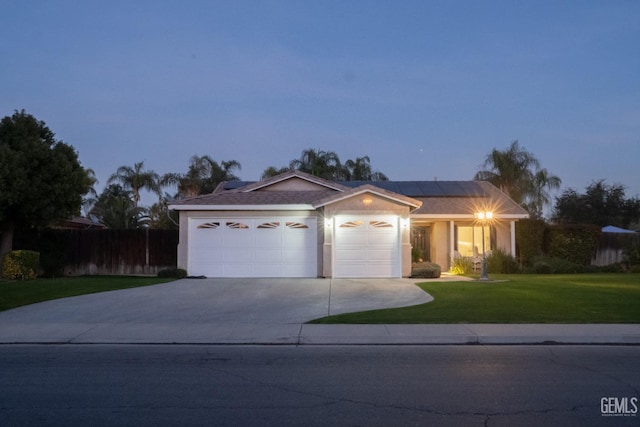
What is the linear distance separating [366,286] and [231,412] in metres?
12.3

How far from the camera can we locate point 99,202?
151 feet

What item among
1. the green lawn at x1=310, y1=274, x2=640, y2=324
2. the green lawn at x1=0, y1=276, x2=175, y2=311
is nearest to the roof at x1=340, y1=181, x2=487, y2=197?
the green lawn at x1=310, y1=274, x2=640, y2=324

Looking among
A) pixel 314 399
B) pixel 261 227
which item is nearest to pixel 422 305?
pixel 314 399

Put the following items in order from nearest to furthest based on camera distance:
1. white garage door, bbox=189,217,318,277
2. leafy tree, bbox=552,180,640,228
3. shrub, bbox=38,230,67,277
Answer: white garage door, bbox=189,217,318,277, shrub, bbox=38,230,67,277, leafy tree, bbox=552,180,640,228

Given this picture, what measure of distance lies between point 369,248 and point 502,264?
6834 millimetres

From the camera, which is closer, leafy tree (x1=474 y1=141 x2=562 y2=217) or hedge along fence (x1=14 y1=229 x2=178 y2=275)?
hedge along fence (x1=14 y1=229 x2=178 y2=275)

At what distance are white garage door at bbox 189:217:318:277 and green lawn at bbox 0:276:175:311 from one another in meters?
2.04

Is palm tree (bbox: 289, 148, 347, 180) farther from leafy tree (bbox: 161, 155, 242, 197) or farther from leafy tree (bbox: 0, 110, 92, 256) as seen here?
leafy tree (bbox: 0, 110, 92, 256)

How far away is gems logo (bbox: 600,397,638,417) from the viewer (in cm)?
609

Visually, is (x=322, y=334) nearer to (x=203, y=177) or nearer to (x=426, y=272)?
(x=426, y=272)

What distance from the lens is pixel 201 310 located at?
14.0 meters

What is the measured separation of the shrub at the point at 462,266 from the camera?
24.2 meters

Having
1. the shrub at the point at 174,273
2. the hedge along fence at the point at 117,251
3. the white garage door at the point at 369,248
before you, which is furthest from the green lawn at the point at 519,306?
the hedge along fence at the point at 117,251

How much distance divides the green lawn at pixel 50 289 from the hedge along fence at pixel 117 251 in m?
4.87
